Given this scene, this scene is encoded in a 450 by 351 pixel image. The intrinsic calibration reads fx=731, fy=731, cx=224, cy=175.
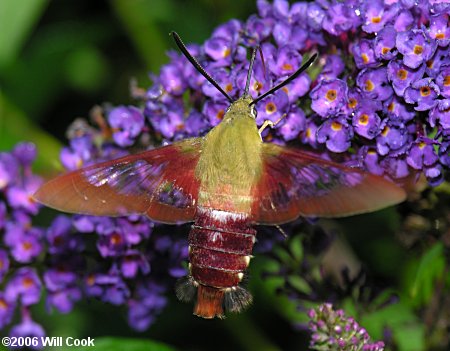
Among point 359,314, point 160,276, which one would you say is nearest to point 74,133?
point 160,276

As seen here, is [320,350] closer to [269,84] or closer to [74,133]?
[269,84]

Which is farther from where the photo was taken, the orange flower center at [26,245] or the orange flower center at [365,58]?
the orange flower center at [26,245]

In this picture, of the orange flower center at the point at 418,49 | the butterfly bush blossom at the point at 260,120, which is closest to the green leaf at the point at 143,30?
the butterfly bush blossom at the point at 260,120

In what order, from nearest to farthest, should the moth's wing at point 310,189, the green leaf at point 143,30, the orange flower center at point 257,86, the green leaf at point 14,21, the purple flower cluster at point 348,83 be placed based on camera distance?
the moth's wing at point 310,189
the purple flower cluster at point 348,83
the orange flower center at point 257,86
the green leaf at point 14,21
the green leaf at point 143,30

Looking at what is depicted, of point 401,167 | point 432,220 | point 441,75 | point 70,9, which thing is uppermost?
point 70,9

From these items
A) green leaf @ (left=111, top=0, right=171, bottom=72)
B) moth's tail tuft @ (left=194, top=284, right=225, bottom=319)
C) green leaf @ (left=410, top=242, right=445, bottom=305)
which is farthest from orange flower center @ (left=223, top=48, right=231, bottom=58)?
green leaf @ (left=111, top=0, right=171, bottom=72)

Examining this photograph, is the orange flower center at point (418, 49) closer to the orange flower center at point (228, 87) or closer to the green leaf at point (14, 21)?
the orange flower center at point (228, 87)

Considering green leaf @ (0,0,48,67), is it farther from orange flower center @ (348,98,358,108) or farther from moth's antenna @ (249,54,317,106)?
orange flower center @ (348,98,358,108)
